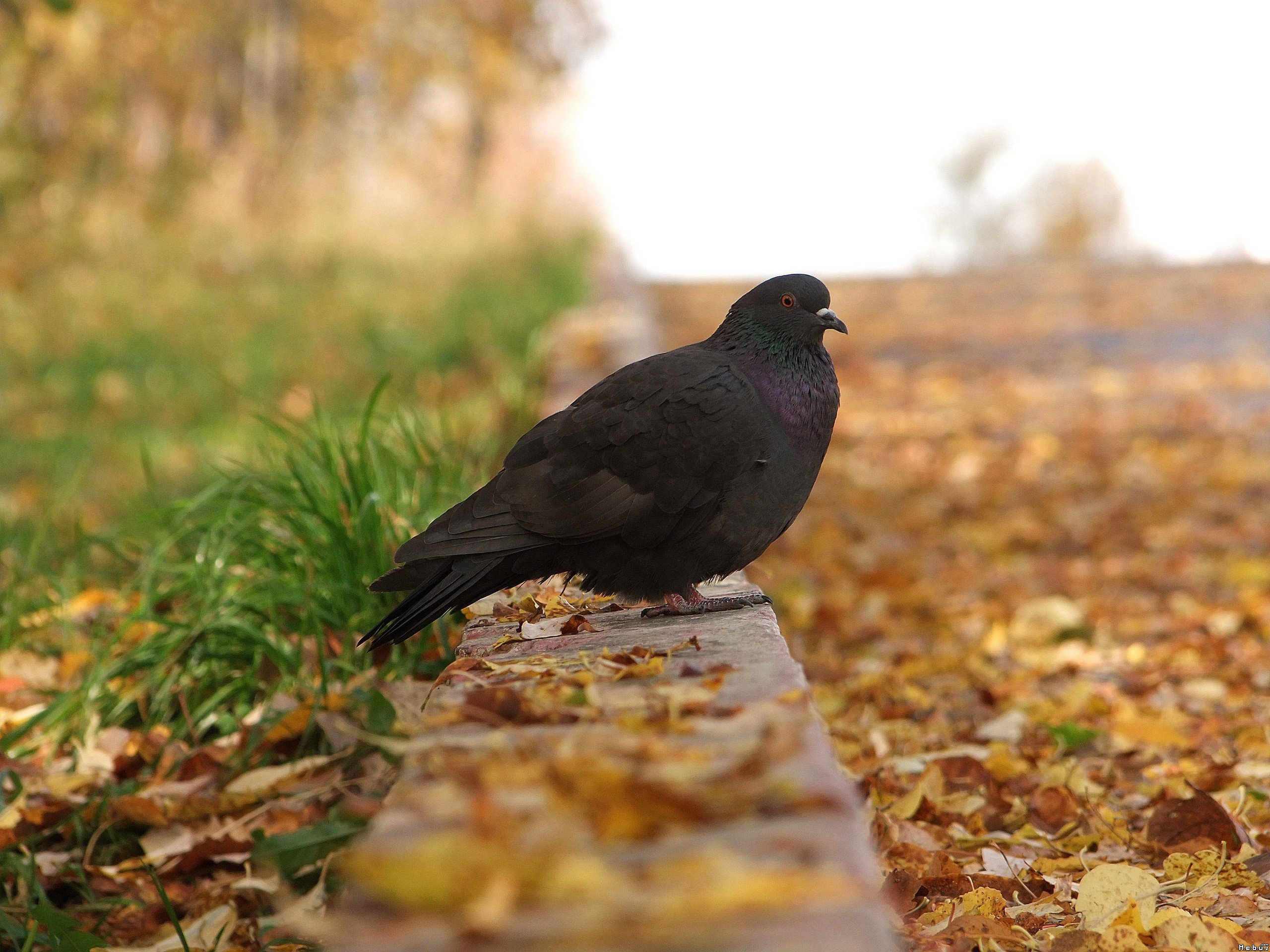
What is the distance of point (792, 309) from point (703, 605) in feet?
2.16

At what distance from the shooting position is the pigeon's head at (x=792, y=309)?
269 centimetres

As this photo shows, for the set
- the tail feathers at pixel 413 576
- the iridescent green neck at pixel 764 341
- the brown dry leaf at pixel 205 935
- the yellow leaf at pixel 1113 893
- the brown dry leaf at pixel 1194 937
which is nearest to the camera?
the brown dry leaf at pixel 1194 937

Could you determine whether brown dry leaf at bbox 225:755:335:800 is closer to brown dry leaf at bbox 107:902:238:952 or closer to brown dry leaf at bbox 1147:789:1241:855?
→ brown dry leaf at bbox 107:902:238:952

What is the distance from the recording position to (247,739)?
2.93 metres

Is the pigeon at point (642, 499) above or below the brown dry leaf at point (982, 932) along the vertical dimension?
above

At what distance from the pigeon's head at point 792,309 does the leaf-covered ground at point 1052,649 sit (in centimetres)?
98

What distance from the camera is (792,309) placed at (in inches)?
107

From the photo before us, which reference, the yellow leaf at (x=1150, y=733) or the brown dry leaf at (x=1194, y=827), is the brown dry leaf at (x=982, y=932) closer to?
the brown dry leaf at (x=1194, y=827)

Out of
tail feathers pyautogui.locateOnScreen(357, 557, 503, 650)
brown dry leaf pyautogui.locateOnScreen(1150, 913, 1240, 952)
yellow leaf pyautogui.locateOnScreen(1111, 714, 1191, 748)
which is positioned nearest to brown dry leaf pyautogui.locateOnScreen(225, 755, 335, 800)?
tail feathers pyautogui.locateOnScreen(357, 557, 503, 650)

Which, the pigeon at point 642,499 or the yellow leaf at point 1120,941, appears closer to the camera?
the yellow leaf at point 1120,941

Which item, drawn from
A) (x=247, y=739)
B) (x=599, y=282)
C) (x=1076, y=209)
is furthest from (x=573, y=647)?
(x=1076, y=209)

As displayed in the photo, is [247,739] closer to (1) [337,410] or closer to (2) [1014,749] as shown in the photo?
(2) [1014,749]

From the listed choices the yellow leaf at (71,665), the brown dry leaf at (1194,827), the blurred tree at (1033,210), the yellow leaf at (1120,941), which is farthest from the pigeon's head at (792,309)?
the blurred tree at (1033,210)

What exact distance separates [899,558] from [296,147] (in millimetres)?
10108
